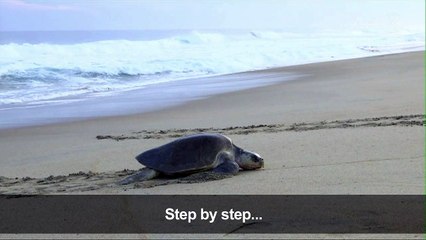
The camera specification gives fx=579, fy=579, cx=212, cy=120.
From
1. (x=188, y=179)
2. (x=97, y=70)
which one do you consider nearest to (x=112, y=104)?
(x=188, y=179)

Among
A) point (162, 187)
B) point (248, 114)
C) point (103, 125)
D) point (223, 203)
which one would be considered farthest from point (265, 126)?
point (223, 203)

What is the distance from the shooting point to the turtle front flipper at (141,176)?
584cm

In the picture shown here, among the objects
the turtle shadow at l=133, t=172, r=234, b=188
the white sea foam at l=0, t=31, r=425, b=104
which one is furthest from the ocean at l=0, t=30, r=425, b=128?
the turtle shadow at l=133, t=172, r=234, b=188

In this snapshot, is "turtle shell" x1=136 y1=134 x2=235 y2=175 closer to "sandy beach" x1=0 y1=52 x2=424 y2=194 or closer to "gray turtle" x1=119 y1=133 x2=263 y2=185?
"gray turtle" x1=119 y1=133 x2=263 y2=185

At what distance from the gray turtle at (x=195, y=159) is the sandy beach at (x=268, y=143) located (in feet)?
0.46

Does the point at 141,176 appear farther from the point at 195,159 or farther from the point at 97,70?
the point at 97,70

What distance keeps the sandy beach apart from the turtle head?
0.10m

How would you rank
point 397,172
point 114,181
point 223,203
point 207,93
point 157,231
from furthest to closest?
point 207,93 < point 114,181 < point 397,172 < point 223,203 < point 157,231

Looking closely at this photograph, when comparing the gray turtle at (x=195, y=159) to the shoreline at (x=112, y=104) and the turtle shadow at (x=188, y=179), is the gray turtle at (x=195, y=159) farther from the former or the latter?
the shoreline at (x=112, y=104)

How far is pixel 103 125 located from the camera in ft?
34.2

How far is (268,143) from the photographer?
7527 mm

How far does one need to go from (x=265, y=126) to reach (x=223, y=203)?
14.8 feet

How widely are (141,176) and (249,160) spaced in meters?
1.13

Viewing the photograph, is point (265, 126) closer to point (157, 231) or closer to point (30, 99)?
point (157, 231)
